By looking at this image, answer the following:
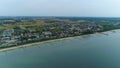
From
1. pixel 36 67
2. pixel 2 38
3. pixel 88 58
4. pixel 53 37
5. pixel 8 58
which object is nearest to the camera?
pixel 36 67

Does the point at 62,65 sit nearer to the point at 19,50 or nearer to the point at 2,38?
the point at 19,50

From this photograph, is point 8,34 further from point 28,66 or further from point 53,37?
point 28,66

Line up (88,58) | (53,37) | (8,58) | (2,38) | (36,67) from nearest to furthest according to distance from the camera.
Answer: (36,67) → (88,58) → (8,58) → (2,38) → (53,37)

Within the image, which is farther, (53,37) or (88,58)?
(53,37)

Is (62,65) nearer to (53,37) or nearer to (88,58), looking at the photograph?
(88,58)

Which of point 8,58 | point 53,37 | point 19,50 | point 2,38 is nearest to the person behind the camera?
point 8,58

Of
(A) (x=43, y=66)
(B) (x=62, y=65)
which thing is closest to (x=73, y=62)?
(B) (x=62, y=65)

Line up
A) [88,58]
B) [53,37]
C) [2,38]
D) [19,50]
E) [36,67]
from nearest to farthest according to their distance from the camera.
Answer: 1. [36,67]
2. [88,58]
3. [19,50]
4. [2,38]
5. [53,37]

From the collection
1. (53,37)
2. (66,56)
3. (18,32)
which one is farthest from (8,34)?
(66,56)

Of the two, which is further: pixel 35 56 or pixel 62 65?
pixel 35 56
